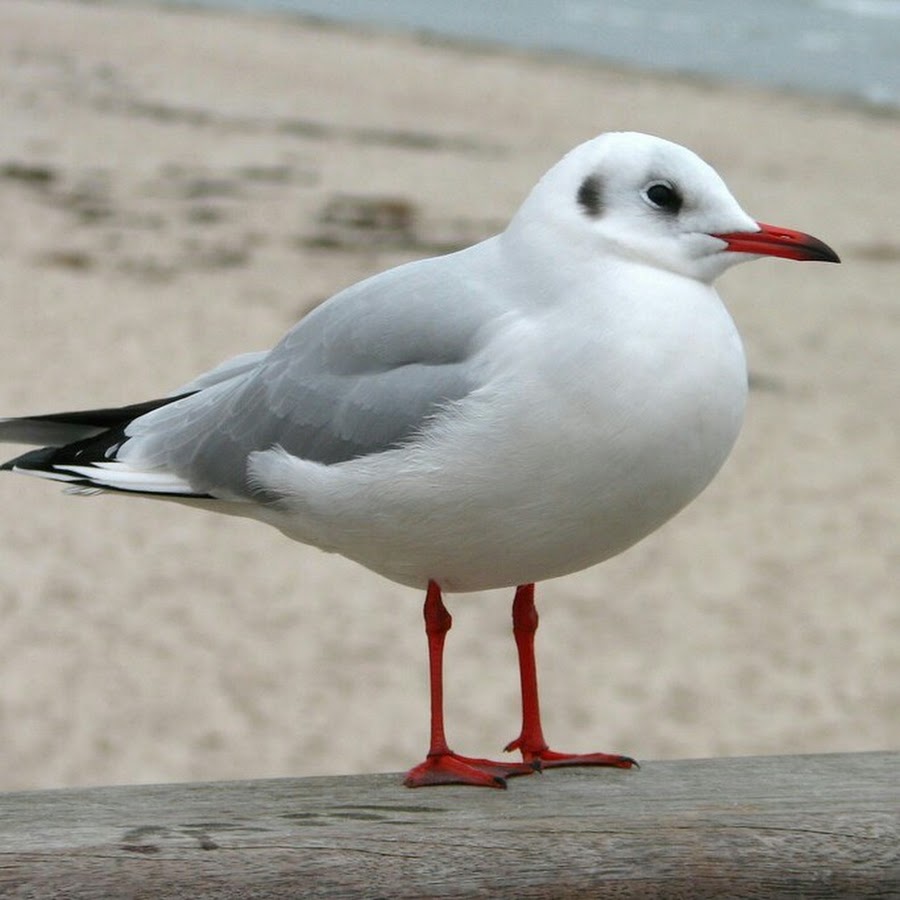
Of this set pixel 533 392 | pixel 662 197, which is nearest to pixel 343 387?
pixel 533 392

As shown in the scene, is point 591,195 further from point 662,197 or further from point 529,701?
point 529,701

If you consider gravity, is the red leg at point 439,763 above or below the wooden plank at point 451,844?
above

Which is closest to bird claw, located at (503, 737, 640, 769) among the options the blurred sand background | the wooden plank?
the wooden plank

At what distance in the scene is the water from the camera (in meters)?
24.9

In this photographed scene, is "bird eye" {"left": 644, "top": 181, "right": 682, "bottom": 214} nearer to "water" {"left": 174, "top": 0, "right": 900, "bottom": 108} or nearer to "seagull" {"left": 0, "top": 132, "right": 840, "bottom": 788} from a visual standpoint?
"seagull" {"left": 0, "top": 132, "right": 840, "bottom": 788}

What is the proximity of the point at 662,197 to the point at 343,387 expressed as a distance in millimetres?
562

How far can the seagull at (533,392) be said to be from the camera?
200 cm

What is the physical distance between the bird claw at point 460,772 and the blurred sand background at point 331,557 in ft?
11.6

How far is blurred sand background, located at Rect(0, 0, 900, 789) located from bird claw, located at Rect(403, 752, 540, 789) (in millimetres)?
3538

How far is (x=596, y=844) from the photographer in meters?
1.94

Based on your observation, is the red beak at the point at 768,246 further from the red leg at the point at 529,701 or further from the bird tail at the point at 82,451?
the bird tail at the point at 82,451

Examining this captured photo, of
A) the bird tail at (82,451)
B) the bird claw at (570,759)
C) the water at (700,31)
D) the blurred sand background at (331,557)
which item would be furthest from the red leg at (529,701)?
the water at (700,31)

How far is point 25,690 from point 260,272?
6366 millimetres

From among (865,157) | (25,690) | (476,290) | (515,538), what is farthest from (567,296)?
(865,157)
